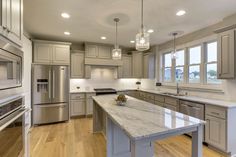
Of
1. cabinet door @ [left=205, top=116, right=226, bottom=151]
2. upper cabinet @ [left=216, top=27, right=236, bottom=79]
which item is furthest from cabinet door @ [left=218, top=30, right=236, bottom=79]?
cabinet door @ [left=205, top=116, right=226, bottom=151]

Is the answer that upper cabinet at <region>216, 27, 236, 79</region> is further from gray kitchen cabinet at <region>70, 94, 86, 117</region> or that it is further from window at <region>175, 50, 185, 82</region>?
gray kitchen cabinet at <region>70, 94, 86, 117</region>

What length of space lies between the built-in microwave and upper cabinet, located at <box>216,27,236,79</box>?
134 inches

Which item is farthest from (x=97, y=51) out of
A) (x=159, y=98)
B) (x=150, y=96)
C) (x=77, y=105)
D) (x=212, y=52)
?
(x=212, y=52)

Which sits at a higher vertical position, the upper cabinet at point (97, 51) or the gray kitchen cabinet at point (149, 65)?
the upper cabinet at point (97, 51)

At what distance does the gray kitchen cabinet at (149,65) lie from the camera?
5274 mm

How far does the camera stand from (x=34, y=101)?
3.88 m

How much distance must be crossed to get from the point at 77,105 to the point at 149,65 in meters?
3.04

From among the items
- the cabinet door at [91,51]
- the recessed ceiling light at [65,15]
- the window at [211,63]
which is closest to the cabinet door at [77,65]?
the cabinet door at [91,51]

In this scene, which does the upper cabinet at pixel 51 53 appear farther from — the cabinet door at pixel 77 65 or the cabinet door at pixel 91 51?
the cabinet door at pixel 91 51

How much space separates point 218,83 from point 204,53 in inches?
33.7

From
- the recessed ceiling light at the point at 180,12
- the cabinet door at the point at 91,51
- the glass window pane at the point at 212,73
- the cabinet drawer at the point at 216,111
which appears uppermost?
the recessed ceiling light at the point at 180,12

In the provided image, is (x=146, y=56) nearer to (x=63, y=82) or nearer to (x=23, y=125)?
Result: (x=63, y=82)

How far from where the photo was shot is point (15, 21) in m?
1.45

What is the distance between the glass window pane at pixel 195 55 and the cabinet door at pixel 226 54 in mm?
948
